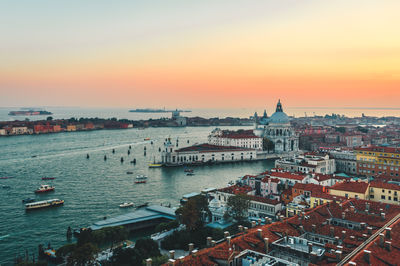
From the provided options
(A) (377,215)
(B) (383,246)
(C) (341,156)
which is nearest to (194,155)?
(C) (341,156)

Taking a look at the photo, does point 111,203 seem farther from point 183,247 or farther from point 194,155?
point 194,155

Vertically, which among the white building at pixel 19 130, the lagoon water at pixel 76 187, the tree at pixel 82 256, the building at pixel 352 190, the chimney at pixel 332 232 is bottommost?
the lagoon water at pixel 76 187

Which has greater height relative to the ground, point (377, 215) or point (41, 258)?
point (377, 215)

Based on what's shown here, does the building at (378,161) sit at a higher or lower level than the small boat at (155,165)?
higher

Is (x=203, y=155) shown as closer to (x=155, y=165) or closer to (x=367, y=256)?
(x=155, y=165)

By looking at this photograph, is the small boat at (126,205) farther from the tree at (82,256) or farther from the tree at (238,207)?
the tree at (82,256)

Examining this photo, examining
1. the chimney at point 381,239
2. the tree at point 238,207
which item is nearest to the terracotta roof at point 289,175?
the tree at point 238,207

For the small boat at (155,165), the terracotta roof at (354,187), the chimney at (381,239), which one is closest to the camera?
the chimney at (381,239)
